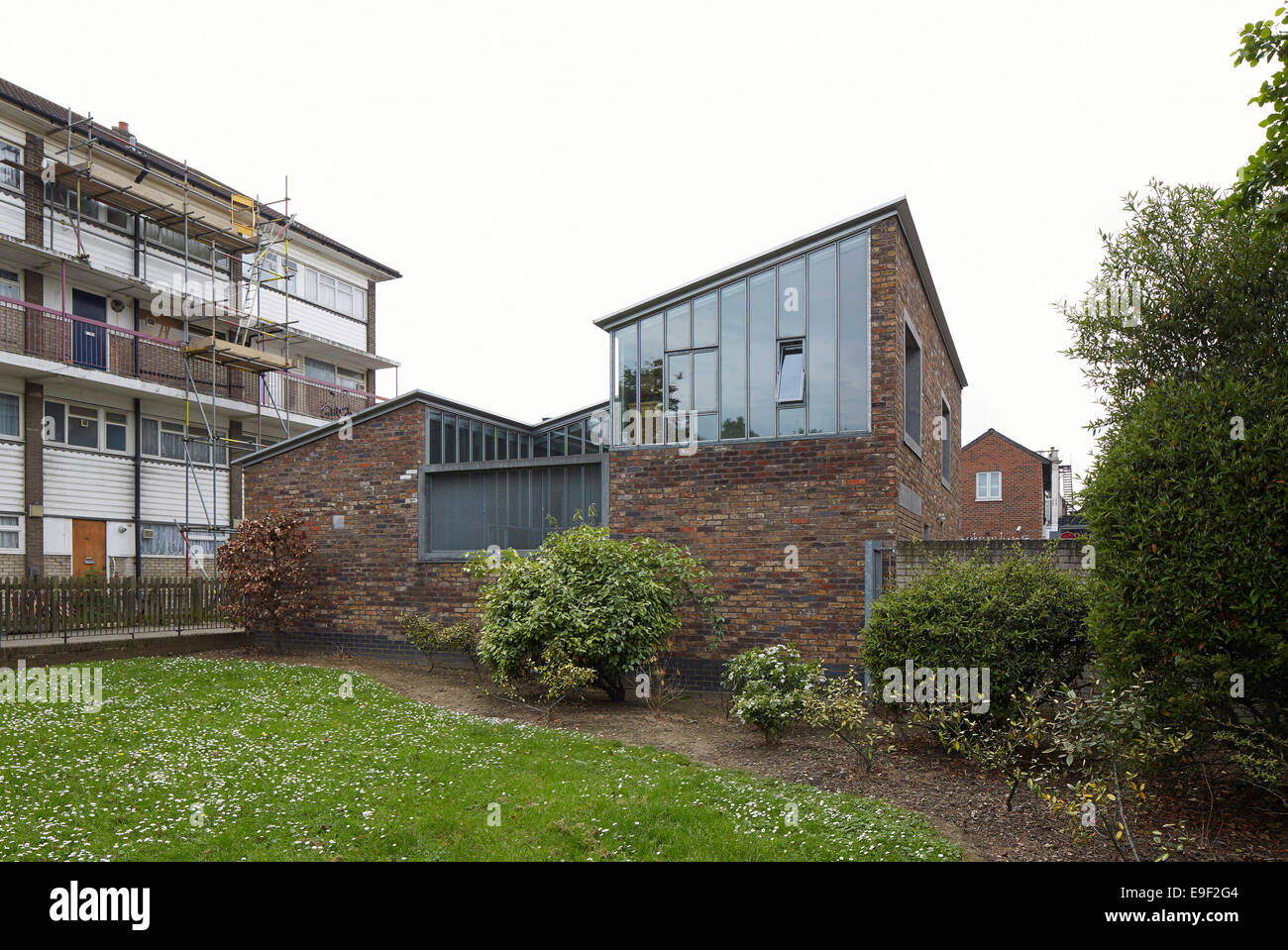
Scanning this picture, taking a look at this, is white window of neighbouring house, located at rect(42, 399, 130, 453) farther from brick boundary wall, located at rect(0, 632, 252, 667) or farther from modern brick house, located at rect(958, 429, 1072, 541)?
modern brick house, located at rect(958, 429, 1072, 541)

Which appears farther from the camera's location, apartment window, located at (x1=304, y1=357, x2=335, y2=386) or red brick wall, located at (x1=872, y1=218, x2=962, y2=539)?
apartment window, located at (x1=304, y1=357, x2=335, y2=386)

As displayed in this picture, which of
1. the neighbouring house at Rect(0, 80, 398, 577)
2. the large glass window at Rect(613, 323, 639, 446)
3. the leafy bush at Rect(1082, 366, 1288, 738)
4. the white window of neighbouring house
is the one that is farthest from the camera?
Answer: the white window of neighbouring house

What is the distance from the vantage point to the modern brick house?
36.1 metres

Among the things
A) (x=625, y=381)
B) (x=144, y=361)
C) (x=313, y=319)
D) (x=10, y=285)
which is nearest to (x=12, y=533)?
(x=144, y=361)

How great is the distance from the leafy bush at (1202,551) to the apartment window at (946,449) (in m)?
9.88

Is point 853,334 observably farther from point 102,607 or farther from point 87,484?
point 87,484

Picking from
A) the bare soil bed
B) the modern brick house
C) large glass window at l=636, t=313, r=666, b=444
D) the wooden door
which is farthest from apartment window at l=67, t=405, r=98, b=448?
the modern brick house

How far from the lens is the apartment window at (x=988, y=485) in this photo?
121 feet

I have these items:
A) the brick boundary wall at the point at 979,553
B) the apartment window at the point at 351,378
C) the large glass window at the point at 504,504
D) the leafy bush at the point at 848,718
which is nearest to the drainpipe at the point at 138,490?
the apartment window at the point at 351,378

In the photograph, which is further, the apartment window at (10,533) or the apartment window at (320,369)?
the apartment window at (320,369)

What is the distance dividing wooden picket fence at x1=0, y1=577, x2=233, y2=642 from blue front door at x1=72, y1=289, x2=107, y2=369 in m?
7.89

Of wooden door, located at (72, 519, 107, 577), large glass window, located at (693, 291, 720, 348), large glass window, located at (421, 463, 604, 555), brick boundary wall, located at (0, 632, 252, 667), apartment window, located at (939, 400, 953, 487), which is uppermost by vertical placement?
large glass window, located at (693, 291, 720, 348)

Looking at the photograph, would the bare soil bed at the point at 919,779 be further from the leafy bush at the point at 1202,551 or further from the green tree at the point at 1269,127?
the green tree at the point at 1269,127
